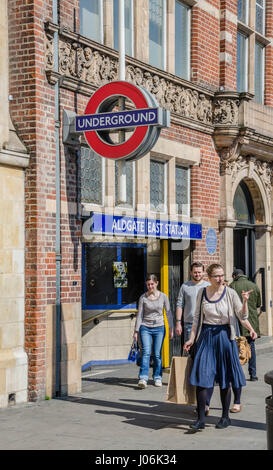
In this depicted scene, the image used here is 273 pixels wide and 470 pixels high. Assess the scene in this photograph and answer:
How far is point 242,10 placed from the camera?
17328mm

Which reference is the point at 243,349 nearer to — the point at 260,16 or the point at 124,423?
the point at 124,423

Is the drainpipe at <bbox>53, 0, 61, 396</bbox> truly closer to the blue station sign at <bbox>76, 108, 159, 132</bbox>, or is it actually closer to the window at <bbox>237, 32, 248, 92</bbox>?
the blue station sign at <bbox>76, 108, 159, 132</bbox>

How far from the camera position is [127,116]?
10.7m

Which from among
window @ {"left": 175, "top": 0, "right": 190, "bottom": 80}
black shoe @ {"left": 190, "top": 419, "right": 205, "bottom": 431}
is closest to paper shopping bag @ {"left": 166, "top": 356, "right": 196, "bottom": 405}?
black shoe @ {"left": 190, "top": 419, "right": 205, "bottom": 431}

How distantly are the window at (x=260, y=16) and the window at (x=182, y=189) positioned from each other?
4.78m

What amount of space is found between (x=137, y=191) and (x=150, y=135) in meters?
2.71

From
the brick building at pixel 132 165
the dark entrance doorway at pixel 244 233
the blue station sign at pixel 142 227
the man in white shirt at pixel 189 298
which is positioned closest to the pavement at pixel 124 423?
the brick building at pixel 132 165

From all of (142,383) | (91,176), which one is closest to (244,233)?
(91,176)

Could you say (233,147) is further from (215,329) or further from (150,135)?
(215,329)

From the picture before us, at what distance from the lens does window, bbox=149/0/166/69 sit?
46.3ft

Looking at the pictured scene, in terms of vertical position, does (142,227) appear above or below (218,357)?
above

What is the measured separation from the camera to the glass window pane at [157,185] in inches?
553

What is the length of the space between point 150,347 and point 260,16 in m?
9.22

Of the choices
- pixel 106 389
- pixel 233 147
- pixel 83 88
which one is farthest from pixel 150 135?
pixel 233 147
